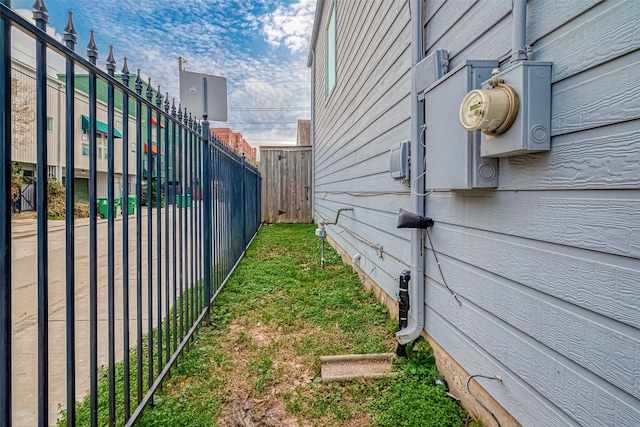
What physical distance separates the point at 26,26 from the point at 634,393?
1.79 metres

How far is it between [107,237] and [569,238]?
1713mm

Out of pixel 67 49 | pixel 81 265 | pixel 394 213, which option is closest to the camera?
pixel 67 49

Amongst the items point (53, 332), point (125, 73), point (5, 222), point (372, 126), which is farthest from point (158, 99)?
point (372, 126)

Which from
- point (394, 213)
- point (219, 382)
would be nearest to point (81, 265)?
point (219, 382)

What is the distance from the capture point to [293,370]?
83.6 inches

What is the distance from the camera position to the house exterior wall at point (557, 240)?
94 cm

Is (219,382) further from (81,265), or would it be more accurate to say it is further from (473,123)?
(81,265)

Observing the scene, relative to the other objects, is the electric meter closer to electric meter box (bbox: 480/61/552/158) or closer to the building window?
→ electric meter box (bbox: 480/61/552/158)

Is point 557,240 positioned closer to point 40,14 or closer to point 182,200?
point 40,14

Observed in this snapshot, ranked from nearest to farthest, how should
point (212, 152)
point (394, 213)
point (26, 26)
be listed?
point (26, 26) < point (394, 213) < point (212, 152)

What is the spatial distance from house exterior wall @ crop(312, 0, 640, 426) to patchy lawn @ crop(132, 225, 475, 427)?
0.81 ft

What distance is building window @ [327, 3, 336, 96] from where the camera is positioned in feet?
19.4

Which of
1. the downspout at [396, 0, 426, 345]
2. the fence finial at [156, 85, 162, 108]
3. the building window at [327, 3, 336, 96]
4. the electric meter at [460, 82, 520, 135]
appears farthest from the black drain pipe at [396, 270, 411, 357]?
the building window at [327, 3, 336, 96]

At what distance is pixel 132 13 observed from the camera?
20.0 ft
